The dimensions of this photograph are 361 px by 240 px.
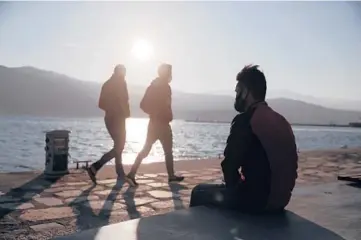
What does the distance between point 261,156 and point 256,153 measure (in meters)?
0.04

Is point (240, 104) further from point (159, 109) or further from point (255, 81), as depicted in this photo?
point (159, 109)

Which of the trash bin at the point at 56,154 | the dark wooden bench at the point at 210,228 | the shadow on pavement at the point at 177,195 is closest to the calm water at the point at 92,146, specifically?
the trash bin at the point at 56,154

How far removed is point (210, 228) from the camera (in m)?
2.53

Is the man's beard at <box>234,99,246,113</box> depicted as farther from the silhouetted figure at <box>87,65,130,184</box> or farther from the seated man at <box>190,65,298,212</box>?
the silhouetted figure at <box>87,65,130,184</box>

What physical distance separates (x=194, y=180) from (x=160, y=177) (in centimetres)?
63

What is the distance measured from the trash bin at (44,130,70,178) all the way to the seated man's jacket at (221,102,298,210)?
183 inches

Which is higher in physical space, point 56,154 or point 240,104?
point 240,104

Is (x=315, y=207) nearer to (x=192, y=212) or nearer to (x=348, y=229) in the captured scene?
(x=348, y=229)

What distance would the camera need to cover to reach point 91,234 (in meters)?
2.35

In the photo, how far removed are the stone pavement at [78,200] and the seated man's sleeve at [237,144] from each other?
1701 mm

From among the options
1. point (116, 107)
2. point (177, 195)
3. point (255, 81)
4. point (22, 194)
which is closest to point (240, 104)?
point (255, 81)

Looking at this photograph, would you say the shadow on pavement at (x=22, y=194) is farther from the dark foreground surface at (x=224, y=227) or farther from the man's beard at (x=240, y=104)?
the man's beard at (x=240, y=104)

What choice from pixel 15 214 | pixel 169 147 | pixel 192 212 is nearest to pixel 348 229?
pixel 192 212

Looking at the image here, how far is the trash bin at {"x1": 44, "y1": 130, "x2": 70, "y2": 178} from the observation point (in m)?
6.72
